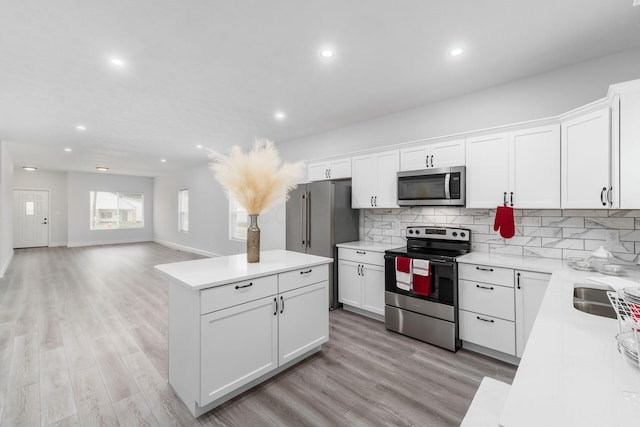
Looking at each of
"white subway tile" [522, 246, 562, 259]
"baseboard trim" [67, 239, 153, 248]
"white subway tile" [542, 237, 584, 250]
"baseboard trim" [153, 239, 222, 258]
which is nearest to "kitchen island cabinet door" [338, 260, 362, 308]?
"white subway tile" [522, 246, 562, 259]

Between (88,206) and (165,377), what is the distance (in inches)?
413

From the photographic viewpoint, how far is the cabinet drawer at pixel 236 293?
1.85m

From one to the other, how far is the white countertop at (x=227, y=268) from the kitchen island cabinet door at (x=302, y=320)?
0.23 metres

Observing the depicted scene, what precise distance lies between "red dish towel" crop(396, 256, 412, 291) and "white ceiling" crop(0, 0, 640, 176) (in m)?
1.86

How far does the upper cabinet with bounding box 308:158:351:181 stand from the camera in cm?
407

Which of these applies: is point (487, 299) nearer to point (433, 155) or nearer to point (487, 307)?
point (487, 307)

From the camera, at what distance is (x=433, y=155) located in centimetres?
323

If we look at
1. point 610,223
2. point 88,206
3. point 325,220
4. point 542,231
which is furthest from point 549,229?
point 88,206

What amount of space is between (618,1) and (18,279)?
8799 mm

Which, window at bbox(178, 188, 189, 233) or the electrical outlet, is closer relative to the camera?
the electrical outlet

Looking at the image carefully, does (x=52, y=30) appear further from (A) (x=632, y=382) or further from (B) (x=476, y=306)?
(B) (x=476, y=306)

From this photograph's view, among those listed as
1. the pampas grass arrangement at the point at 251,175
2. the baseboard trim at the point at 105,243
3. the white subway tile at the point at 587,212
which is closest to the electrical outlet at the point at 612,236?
the white subway tile at the point at 587,212

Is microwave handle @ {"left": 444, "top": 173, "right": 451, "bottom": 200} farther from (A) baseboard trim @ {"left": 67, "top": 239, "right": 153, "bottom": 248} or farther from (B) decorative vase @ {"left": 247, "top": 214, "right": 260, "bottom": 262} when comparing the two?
(A) baseboard trim @ {"left": 67, "top": 239, "right": 153, "bottom": 248}

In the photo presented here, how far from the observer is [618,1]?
189 cm
